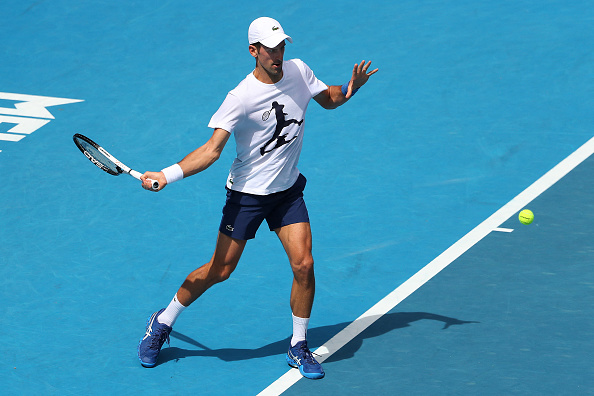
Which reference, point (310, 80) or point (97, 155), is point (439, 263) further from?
point (97, 155)

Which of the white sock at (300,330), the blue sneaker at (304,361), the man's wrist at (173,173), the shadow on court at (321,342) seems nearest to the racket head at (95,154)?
the man's wrist at (173,173)

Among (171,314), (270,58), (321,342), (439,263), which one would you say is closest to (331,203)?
(439,263)

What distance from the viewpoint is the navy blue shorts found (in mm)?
7258

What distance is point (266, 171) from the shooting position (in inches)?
284

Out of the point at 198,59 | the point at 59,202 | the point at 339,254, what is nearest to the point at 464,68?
the point at 198,59

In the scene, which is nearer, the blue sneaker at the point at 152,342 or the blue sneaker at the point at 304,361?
the blue sneaker at the point at 304,361

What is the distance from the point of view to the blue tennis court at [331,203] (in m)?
7.48

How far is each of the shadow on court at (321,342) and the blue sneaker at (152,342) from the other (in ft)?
0.48

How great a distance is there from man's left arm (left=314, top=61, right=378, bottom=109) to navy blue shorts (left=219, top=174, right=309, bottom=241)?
73 cm

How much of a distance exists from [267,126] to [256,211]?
2.14 ft

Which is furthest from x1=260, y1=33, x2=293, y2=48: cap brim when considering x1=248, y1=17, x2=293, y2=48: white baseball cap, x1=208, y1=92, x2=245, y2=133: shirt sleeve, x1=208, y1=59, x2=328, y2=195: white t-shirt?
x1=208, y1=92, x2=245, y2=133: shirt sleeve

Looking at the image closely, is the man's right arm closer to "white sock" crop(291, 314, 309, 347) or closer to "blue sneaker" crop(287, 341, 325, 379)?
"white sock" crop(291, 314, 309, 347)

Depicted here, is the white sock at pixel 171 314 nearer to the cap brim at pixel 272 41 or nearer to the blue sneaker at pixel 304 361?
the blue sneaker at pixel 304 361

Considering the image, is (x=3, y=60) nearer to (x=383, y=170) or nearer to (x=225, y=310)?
(x=383, y=170)
